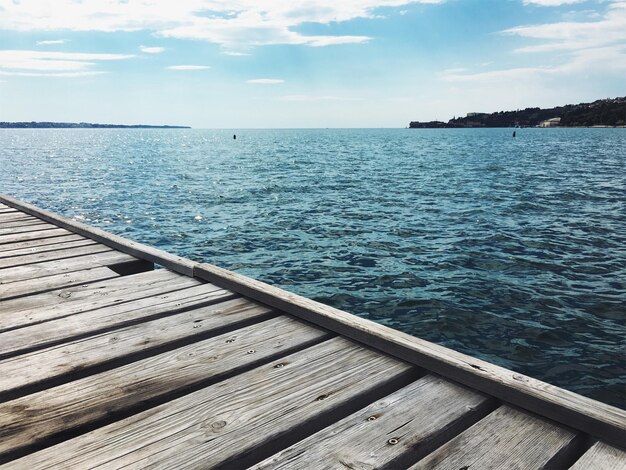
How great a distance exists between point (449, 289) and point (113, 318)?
8.20m

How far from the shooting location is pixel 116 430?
211 cm

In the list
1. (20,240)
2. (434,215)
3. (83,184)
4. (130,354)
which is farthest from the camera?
(83,184)

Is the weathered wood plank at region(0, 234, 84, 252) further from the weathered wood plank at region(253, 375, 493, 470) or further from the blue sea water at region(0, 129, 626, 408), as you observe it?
the weathered wood plank at region(253, 375, 493, 470)

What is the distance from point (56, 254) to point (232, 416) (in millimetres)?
4277

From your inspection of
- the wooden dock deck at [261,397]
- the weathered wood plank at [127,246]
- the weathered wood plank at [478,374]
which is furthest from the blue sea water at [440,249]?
the wooden dock deck at [261,397]

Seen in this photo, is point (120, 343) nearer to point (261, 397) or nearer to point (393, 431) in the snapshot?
point (261, 397)

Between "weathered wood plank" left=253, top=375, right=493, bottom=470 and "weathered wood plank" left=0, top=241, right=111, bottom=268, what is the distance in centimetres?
439

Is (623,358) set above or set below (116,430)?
below

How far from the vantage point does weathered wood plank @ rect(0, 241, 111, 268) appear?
518 centimetres

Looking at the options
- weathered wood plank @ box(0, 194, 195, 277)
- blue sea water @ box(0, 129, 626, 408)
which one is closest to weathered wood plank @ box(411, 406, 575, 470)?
weathered wood plank @ box(0, 194, 195, 277)

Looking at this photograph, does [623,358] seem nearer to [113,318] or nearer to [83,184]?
[113,318]

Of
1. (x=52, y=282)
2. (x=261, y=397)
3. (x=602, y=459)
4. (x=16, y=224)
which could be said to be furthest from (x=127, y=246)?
(x=602, y=459)

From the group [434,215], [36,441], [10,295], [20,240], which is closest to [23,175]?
[434,215]

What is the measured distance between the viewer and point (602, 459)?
1.91m
